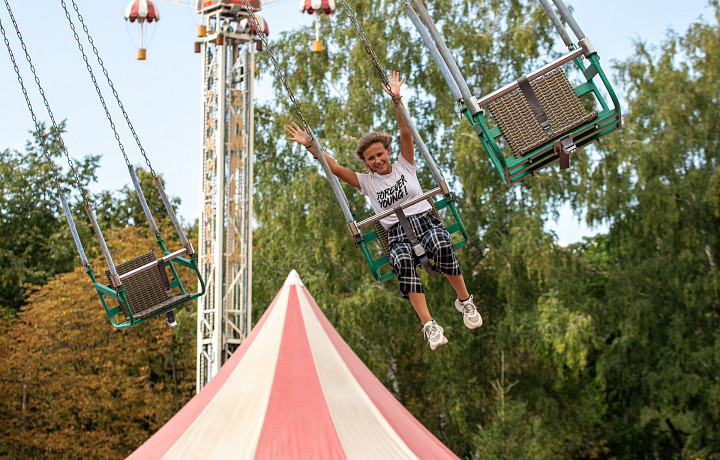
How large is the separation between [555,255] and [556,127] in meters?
12.0

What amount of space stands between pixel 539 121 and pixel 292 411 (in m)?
4.67

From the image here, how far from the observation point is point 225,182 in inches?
552

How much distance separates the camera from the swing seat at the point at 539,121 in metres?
5.03

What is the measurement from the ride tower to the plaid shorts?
8.56 m

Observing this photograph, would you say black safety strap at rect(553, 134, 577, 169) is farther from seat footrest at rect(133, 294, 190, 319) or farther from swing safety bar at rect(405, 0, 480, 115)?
seat footrest at rect(133, 294, 190, 319)

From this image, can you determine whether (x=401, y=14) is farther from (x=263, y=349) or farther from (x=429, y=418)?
(x=263, y=349)

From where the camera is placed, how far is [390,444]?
29.1ft

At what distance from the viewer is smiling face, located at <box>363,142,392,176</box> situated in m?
5.58

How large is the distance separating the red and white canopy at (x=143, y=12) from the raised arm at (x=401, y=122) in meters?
9.32

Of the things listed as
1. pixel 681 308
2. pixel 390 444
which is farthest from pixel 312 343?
pixel 681 308

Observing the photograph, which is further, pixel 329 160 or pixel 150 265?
pixel 150 265

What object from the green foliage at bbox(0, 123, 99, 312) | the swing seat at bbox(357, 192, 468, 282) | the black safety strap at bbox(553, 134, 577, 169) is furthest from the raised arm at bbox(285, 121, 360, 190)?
the green foliage at bbox(0, 123, 99, 312)

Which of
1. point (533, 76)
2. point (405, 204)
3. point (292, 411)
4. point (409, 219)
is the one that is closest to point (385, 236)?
point (409, 219)

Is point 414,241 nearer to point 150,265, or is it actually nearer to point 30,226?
point 150,265
